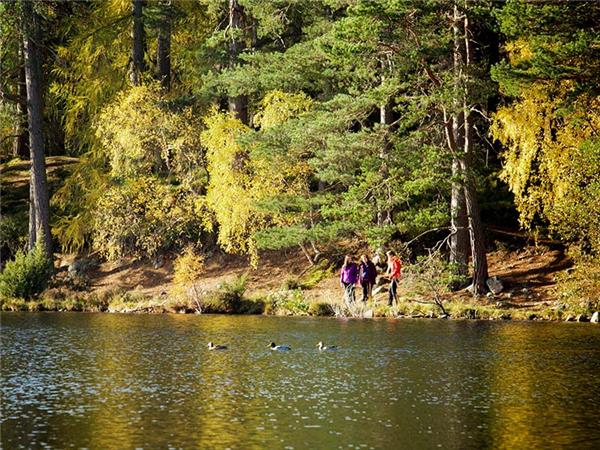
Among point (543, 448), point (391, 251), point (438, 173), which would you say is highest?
point (438, 173)

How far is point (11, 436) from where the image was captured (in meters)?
16.3

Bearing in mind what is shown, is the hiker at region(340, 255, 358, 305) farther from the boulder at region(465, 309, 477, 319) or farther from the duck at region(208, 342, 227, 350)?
the duck at region(208, 342, 227, 350)

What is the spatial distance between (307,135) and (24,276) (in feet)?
36.9

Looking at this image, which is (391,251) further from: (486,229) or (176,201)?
(176,201)

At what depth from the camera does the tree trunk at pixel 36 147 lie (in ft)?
147

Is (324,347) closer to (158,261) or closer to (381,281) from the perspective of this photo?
(381,281)

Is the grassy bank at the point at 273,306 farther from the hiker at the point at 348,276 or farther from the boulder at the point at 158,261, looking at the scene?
the boulder at the point at 158,261

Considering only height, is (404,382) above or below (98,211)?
below

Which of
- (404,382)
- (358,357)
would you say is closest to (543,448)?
(404,382)

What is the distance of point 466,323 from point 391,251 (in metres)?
4.85

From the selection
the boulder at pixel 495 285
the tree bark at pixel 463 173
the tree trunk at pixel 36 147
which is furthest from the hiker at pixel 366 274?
the tree trunk at pixel 36 147

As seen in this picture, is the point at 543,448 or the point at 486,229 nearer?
the point at 543,448

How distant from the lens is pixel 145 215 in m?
43.9

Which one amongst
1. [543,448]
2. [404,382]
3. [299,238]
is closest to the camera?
[543,448]
